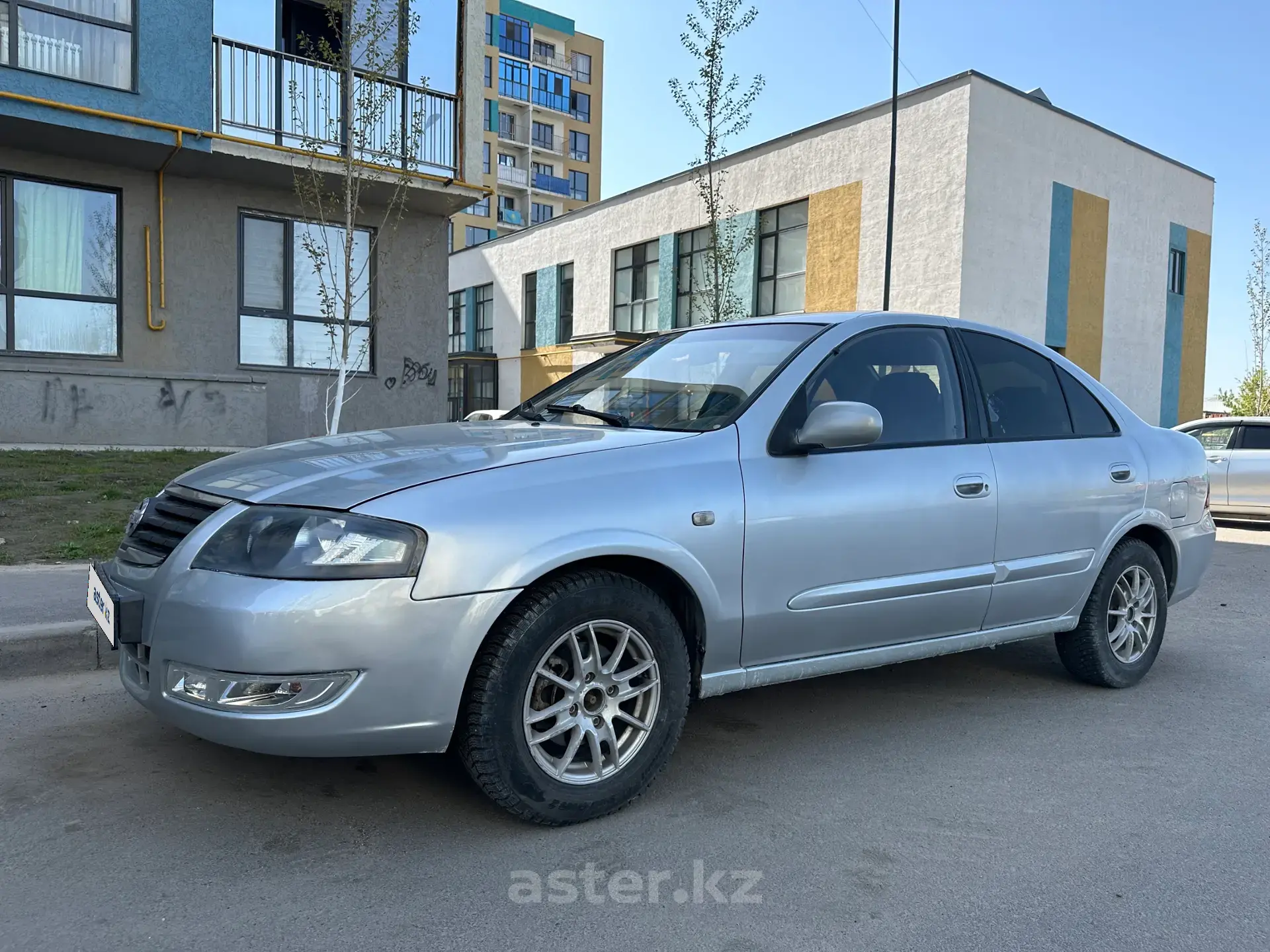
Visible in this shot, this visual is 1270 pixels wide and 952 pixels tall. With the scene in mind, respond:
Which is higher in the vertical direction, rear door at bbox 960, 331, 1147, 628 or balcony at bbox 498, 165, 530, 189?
balcony at bbox 498, 165, 530, 189

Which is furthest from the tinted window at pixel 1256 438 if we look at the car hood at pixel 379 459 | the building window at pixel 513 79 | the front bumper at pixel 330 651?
the building window at pixel 513 79

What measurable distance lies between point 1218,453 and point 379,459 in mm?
12645

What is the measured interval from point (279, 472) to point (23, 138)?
9827mm

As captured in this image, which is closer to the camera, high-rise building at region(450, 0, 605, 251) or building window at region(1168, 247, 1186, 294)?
building window at region(1168, 247, 1186, 294)

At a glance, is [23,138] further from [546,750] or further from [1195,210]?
[1195,210]

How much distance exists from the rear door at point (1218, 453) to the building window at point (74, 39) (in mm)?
13598

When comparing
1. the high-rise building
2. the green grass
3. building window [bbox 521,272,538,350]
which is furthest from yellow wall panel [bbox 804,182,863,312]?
the high-rise building

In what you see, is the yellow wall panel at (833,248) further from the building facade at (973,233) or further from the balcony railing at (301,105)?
the balcony railing at (301,105)

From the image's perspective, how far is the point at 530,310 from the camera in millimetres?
35000

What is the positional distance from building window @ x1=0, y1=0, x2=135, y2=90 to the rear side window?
10220mm

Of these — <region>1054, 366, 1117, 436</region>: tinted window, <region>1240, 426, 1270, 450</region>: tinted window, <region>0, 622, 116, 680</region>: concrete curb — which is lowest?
<region>0, 622, 116, 680</region>: concrete curb

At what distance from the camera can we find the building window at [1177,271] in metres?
25.0

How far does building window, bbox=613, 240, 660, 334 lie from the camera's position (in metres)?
28.2

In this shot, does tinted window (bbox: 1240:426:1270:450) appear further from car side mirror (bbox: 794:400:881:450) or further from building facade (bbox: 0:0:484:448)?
car side mirror (bbox: 794:400:881:450)
